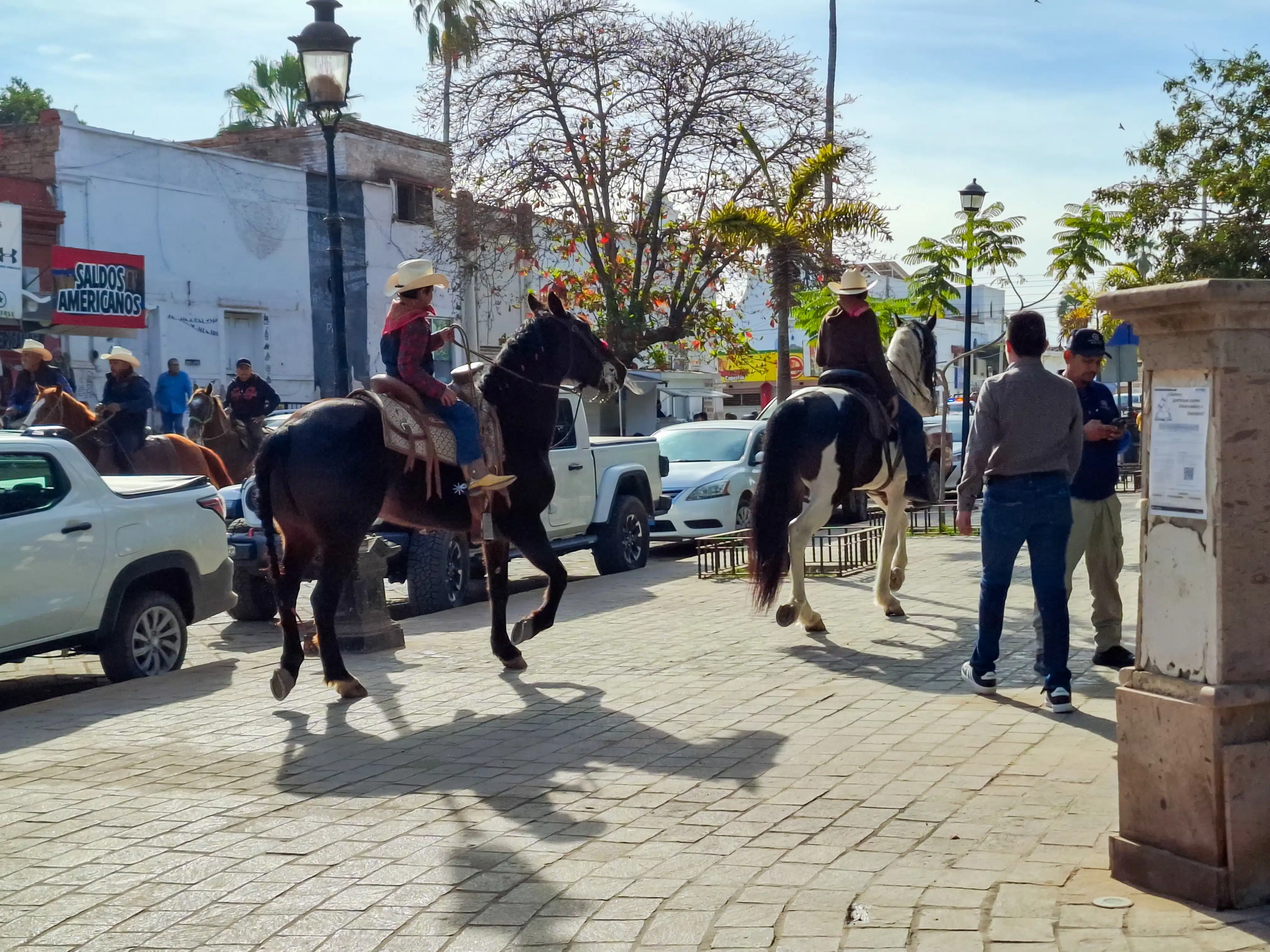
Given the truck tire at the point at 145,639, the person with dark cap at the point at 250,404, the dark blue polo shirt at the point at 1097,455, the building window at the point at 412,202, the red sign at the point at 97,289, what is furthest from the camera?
the building window at the point at 412,202

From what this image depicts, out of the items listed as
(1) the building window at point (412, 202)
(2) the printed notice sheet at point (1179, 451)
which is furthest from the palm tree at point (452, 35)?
(2) the printed notice sheet at point (1179, 451)

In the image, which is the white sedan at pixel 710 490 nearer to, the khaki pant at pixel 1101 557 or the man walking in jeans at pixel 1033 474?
the khaki pant at pixel 1101 557

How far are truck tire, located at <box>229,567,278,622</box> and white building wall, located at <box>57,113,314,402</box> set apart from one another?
16529mm

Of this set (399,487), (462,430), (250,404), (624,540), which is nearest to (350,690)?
(399,487)

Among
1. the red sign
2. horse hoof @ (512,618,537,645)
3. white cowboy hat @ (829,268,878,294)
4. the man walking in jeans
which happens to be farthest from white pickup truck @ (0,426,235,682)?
the red sign

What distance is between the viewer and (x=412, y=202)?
1510 inches

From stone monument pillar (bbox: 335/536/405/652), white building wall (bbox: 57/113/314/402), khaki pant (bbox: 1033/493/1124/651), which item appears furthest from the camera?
white building wall (bbox: 57/113/314/402)

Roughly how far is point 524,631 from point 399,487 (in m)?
1.34

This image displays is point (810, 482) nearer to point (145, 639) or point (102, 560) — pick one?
point (145, 639)

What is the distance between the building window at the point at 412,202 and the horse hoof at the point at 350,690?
99.2 feet

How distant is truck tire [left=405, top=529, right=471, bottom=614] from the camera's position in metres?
12.7

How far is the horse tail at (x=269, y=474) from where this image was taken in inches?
337

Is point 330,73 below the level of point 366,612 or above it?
above

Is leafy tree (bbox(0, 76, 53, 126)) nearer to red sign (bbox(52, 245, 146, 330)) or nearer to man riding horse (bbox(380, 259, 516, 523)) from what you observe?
red sign (bbox(52, 245, 146, 330))
